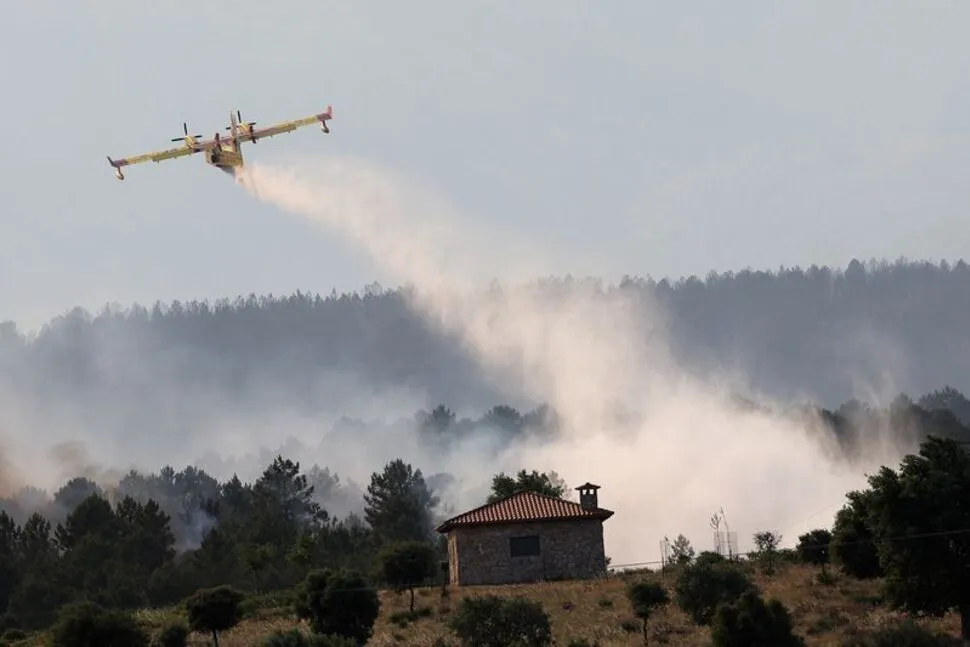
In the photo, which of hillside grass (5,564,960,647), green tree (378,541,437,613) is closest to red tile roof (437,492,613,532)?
hillside grass (5,564,960,647)

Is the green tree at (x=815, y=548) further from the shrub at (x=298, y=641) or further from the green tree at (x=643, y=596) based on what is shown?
the shrub at (x=298, y=641)

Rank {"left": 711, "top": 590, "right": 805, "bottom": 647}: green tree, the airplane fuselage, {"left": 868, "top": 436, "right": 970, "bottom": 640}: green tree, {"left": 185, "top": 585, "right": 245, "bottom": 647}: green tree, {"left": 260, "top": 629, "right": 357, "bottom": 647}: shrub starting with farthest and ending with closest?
the airplane fuselage
{"left": 185, "top": 585, "right": 245, "bottom": 647}: green tree
{"left": 868, "top": 436, "right": 970, "bottom": 640}: green tree
{"left": 711, "top": 590, "right": 805, "bottom": 647}: green tree
{"left": 260, "top": 629, "right": 357, "bottom": 647}: shrub

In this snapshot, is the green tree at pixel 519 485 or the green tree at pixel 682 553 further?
the green tree at pixel 519 485

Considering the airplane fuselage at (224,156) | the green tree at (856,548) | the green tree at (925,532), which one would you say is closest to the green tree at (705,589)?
the green tree at (925,532)

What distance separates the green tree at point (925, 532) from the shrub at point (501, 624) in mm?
13914

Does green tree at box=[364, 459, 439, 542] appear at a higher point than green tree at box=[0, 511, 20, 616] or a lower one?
higher

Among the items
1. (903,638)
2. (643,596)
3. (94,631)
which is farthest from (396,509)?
(903,638)

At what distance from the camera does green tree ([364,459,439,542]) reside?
12056cm

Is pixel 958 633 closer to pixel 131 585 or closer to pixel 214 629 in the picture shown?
pixel 214 629

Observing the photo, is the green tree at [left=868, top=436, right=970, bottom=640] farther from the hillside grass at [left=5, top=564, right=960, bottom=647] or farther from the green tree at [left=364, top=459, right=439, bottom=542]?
the green tree at [left=364, top=459, right=439, bottom=542]

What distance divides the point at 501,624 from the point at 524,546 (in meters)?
25.5

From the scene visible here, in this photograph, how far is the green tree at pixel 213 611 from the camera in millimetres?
61094

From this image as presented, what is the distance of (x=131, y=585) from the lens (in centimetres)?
→ 9325

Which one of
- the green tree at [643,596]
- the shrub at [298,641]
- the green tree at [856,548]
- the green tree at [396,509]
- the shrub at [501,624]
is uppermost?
the green tree at [396,509]
